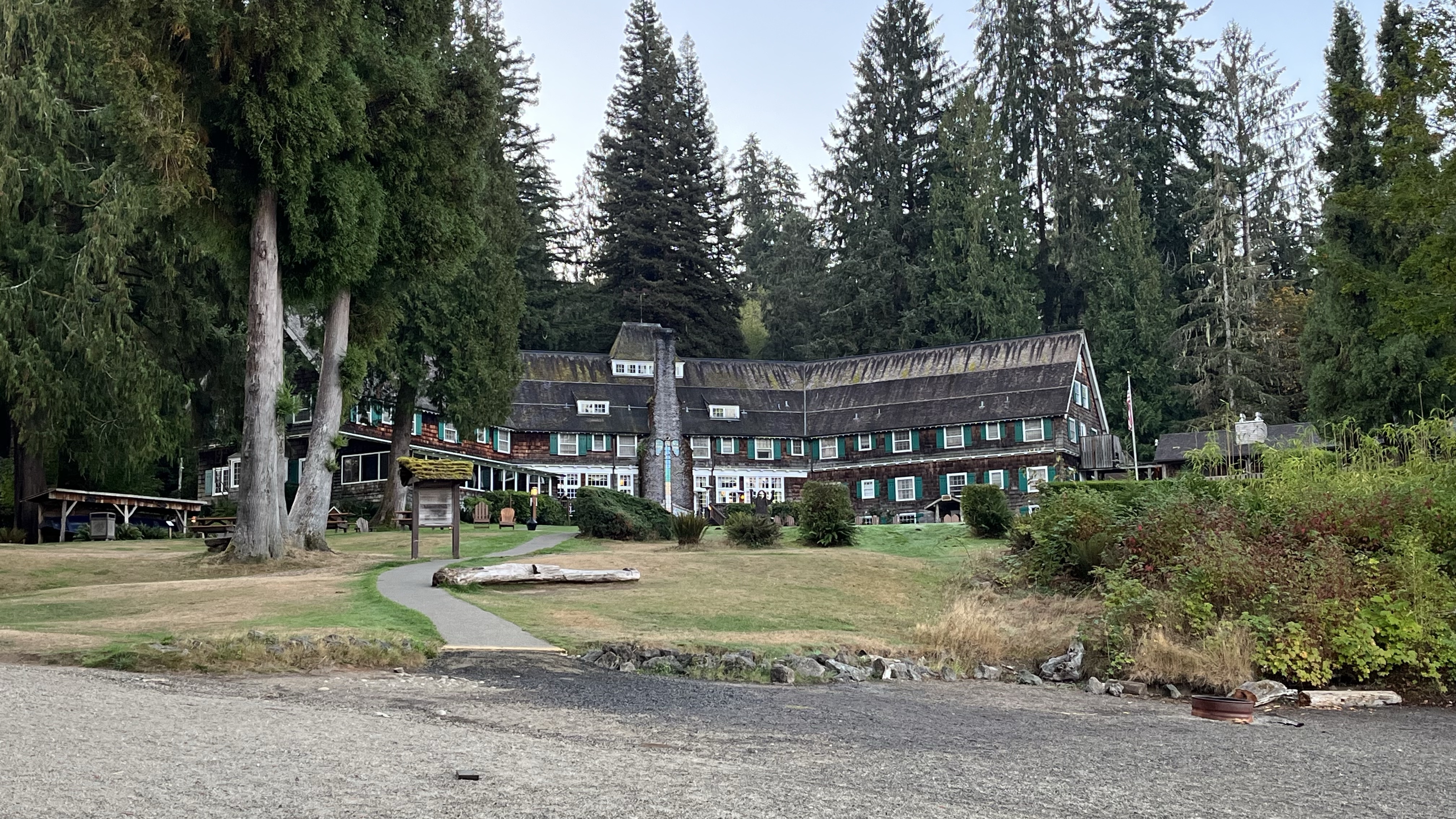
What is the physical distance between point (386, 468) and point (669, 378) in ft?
58.7

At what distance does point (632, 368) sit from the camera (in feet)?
218

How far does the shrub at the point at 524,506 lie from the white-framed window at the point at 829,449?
20030 millimetres

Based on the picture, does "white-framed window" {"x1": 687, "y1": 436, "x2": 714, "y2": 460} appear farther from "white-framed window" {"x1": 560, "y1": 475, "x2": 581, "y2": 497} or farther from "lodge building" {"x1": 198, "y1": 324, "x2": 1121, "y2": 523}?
"white-framed window" {"x1": 560, "y1": 475, "x2": 581, "y2": 497}

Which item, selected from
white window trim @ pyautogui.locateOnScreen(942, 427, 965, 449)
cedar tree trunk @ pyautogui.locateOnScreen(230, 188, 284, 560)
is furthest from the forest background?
white window trim @ pyautogui.locateOnScreen(942, 427, 965, 449)

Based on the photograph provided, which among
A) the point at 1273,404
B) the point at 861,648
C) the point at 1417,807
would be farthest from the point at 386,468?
the point at 1417,807

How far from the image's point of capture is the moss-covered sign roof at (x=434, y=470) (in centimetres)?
2578

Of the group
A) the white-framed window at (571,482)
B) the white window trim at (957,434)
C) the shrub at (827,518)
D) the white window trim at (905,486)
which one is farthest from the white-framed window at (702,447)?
the shrub at (827,518)

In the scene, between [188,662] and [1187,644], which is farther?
[1187,644]

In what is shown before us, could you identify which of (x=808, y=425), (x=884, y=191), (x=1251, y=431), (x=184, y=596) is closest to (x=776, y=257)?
(x=884, y=191)

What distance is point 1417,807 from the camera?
27.3 feet

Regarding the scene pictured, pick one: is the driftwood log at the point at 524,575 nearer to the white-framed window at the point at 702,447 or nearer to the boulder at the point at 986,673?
the boulder at the point at 986,673

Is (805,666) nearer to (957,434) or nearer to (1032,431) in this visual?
(1032,431)

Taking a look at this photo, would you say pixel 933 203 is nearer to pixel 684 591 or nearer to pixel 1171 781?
pixel 684 591

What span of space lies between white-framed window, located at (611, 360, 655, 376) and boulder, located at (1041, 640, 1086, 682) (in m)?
51.1
